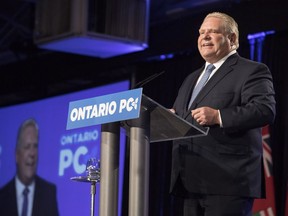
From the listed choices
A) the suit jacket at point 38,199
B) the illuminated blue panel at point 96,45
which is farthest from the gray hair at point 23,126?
the illuminated blue panel at point 96,45

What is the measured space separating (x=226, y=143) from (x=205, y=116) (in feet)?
0.77

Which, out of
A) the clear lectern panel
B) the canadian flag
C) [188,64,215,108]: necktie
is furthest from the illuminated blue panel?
the clear lectern panel

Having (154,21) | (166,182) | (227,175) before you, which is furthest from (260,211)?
(227,175)

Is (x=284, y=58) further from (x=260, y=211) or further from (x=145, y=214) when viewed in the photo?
(x=145, y=214)

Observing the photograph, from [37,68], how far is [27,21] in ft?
2.16

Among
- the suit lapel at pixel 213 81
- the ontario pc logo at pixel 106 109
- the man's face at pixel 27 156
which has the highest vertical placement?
the man's face at pixel 27 156

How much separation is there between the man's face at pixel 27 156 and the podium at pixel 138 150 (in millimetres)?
5295

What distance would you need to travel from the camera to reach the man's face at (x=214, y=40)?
2902 mm

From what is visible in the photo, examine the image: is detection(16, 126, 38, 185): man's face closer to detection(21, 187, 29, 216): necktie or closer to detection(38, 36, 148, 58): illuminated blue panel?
detection(21, 187, 29, 216): necktie

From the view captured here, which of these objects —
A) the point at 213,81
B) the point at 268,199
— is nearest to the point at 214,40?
the point at 213,81

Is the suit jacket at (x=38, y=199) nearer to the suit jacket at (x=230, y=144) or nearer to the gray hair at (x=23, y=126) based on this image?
the gray hair at (x=23, y=126)

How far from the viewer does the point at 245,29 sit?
18.8 ft

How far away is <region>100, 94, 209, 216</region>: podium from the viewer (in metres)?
2.49

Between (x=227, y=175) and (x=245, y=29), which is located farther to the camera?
(x=245, y=29)
